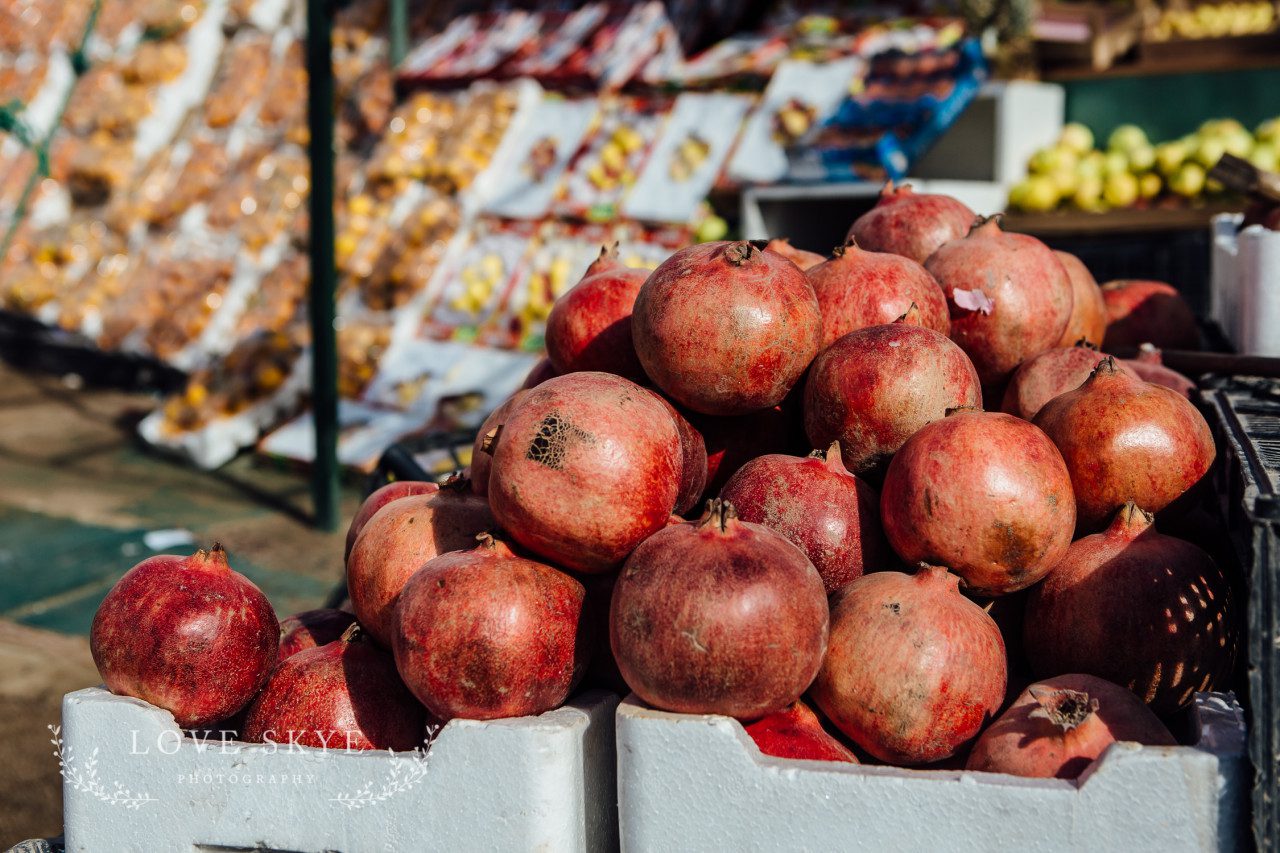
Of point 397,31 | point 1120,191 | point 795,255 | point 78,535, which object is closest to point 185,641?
point 795,255

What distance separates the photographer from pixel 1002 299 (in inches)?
81.5

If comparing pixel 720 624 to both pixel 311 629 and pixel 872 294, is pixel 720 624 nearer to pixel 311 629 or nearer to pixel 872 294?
pixel 872 294

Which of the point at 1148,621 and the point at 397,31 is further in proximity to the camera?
the point at 397,31

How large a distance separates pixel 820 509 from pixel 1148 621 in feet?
1.58

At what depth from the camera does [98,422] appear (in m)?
7.40

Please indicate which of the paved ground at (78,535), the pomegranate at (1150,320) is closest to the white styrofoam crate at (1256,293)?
the pomegranate at (1150,320)

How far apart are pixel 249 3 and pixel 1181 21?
6.25m

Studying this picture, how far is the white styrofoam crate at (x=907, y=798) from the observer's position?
1.38 metres

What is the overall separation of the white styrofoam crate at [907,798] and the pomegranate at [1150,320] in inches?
54.7

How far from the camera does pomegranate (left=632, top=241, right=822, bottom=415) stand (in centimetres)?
175

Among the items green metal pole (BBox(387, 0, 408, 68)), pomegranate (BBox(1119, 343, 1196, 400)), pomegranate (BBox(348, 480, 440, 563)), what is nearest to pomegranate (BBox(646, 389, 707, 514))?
pomegranate (BBox(348, 480, 440, 563))

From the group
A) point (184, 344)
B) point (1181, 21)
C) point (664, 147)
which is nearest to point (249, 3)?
point (184, 344)

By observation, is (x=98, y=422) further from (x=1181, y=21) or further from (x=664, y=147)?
(x=1181, y=21)

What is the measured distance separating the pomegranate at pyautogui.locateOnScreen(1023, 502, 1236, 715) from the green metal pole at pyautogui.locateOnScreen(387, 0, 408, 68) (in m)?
7.01
